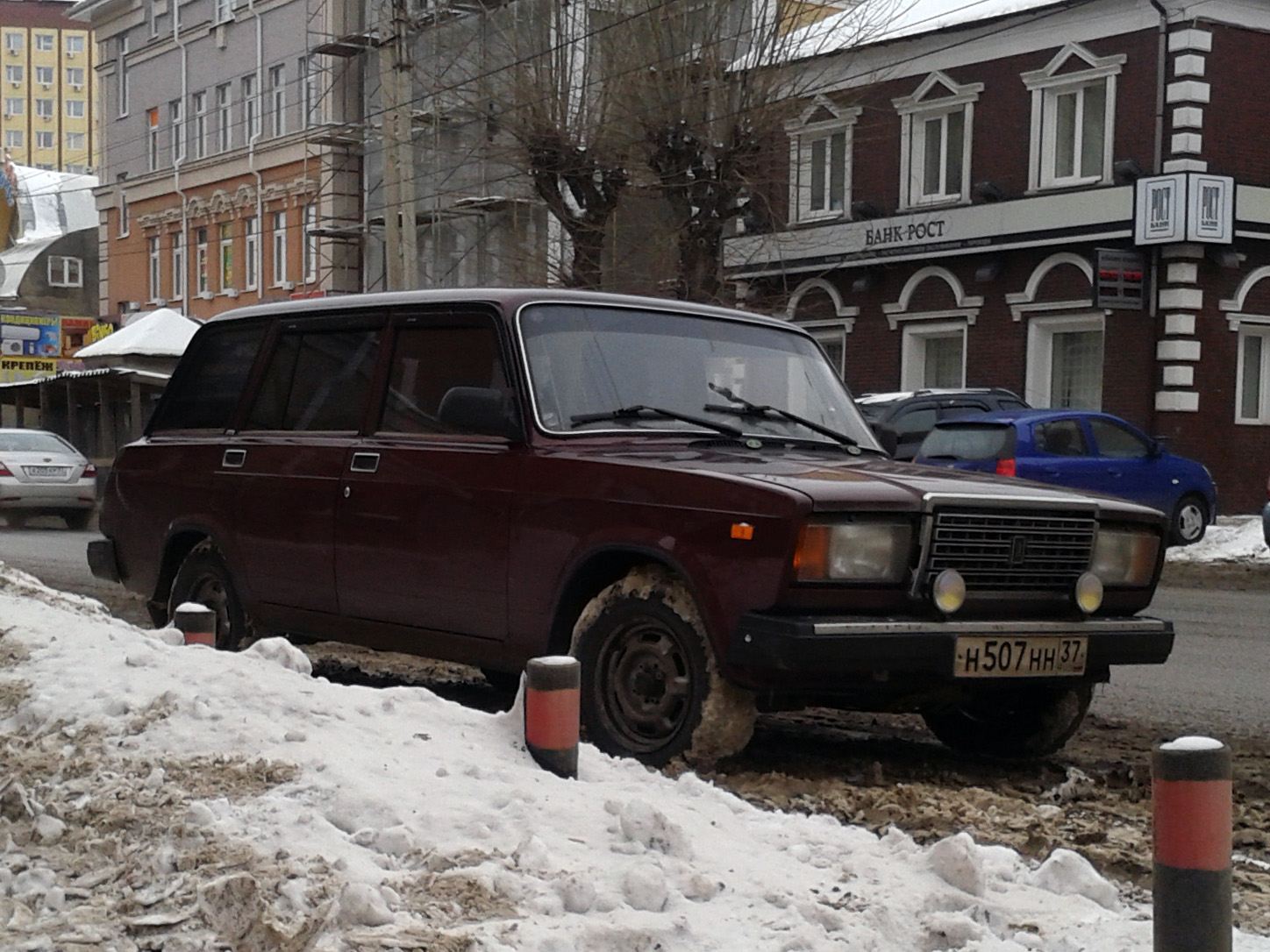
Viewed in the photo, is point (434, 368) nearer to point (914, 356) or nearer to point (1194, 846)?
point (1194, 846)

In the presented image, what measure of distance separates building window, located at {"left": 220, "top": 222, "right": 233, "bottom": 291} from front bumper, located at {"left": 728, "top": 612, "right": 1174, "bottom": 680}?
4475cm

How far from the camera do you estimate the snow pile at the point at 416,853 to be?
4012mm

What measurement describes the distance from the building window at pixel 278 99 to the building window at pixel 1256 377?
87.0 feet

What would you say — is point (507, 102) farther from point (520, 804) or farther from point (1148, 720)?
point (520, 804)

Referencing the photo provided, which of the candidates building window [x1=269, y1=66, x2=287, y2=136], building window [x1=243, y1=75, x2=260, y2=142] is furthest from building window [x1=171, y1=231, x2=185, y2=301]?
building window [x1=269, y1=66, x2=287, y2=136]

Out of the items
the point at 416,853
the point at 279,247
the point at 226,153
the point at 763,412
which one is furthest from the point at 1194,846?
the point at 226,153

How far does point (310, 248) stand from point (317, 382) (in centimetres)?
3808

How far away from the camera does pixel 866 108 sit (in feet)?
102

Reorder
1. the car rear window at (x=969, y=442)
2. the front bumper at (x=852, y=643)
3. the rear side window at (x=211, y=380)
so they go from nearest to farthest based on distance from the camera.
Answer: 1. the front bumper at (x=852, y=643)
2. the rear side window at (x=211, y=380)
3. the car rear window at (x=969, y=442)

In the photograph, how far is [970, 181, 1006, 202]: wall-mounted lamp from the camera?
94.1ft

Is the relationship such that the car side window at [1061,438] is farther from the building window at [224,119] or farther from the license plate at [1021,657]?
the building window at [224,119]

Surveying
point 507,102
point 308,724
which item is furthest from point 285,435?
point 507,102

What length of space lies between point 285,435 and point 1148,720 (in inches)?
159

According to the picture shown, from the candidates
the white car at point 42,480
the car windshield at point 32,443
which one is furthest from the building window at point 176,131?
the white car at point 42,480
